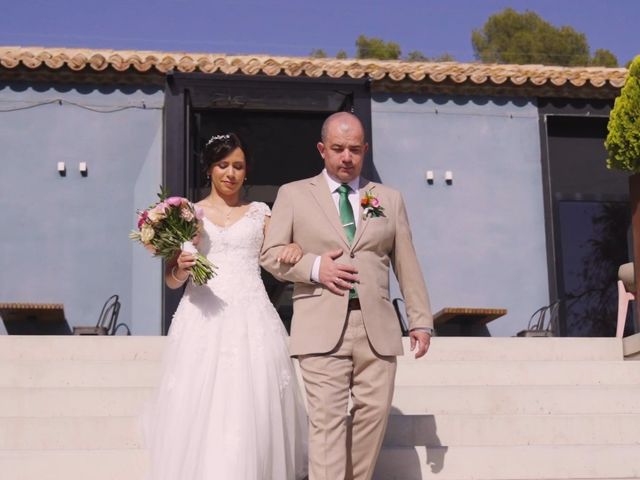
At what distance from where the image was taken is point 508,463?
6.88 meters

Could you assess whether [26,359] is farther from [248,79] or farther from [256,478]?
[248,79]

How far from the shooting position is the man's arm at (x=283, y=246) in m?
5.67

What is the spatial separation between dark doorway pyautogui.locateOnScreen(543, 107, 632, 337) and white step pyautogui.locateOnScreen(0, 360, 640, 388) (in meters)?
4.94

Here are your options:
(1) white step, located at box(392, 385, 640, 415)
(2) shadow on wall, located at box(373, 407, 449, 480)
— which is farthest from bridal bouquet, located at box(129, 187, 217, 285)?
(1) white step, located at box(392, 385, 640, 415)

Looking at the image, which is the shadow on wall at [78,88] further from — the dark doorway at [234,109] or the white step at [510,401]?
the white step at [510,401]

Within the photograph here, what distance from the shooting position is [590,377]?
8719 millimetres

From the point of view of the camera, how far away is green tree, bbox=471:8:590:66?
39781 millimetres

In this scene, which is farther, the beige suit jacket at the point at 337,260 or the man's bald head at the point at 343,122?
the man's bald head at the point at 343,122

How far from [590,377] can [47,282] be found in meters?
6.44

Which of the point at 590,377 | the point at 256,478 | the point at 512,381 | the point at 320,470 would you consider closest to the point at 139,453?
the point at 256,478

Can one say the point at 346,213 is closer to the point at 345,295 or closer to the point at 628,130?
the point at 345,295

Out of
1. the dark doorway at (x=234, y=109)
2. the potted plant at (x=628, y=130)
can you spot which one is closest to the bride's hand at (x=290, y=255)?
the potted plant at (x=628, y=130)

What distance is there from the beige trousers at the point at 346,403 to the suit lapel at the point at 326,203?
45 centimetres

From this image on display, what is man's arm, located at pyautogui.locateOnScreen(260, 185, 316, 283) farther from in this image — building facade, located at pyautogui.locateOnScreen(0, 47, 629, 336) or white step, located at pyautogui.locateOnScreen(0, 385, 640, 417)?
building facade, located at pyautogui.locateOnScreen(0, 47, 629, 336)
